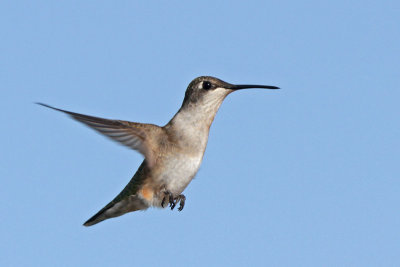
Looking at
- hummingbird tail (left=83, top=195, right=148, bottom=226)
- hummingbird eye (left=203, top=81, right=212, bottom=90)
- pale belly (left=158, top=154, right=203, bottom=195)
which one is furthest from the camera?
hummingbird tail (left=83, top=195, right=148, bottom=226)

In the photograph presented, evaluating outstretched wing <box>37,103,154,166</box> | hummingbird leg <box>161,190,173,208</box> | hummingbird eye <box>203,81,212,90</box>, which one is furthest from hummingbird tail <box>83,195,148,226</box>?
hummingbird eye <box>203,81,212,90</box>

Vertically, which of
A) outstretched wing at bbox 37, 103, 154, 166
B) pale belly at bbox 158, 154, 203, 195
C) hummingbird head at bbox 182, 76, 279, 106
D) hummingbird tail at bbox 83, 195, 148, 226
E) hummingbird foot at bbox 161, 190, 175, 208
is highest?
hummingbird head at bbox 182, 76, 279, 106

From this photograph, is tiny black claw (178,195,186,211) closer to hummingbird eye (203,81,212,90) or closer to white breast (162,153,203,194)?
white breast (162,153,203,194)

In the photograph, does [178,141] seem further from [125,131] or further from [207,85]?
[207,85]

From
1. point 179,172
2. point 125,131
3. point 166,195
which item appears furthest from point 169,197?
point 125,131

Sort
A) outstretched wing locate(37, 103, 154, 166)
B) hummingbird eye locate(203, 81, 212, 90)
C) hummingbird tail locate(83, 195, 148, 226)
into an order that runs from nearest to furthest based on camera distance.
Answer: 1. outstretched wing locate(37, 103, 154, 166)
2. hummingbird eye locate(203, 81, 212, 90)
3. hummingbird tail locate(83, 195, 148, 226)

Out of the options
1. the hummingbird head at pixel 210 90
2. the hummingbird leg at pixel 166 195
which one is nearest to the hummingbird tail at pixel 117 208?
the hummingbird leg at pixel 166 195
